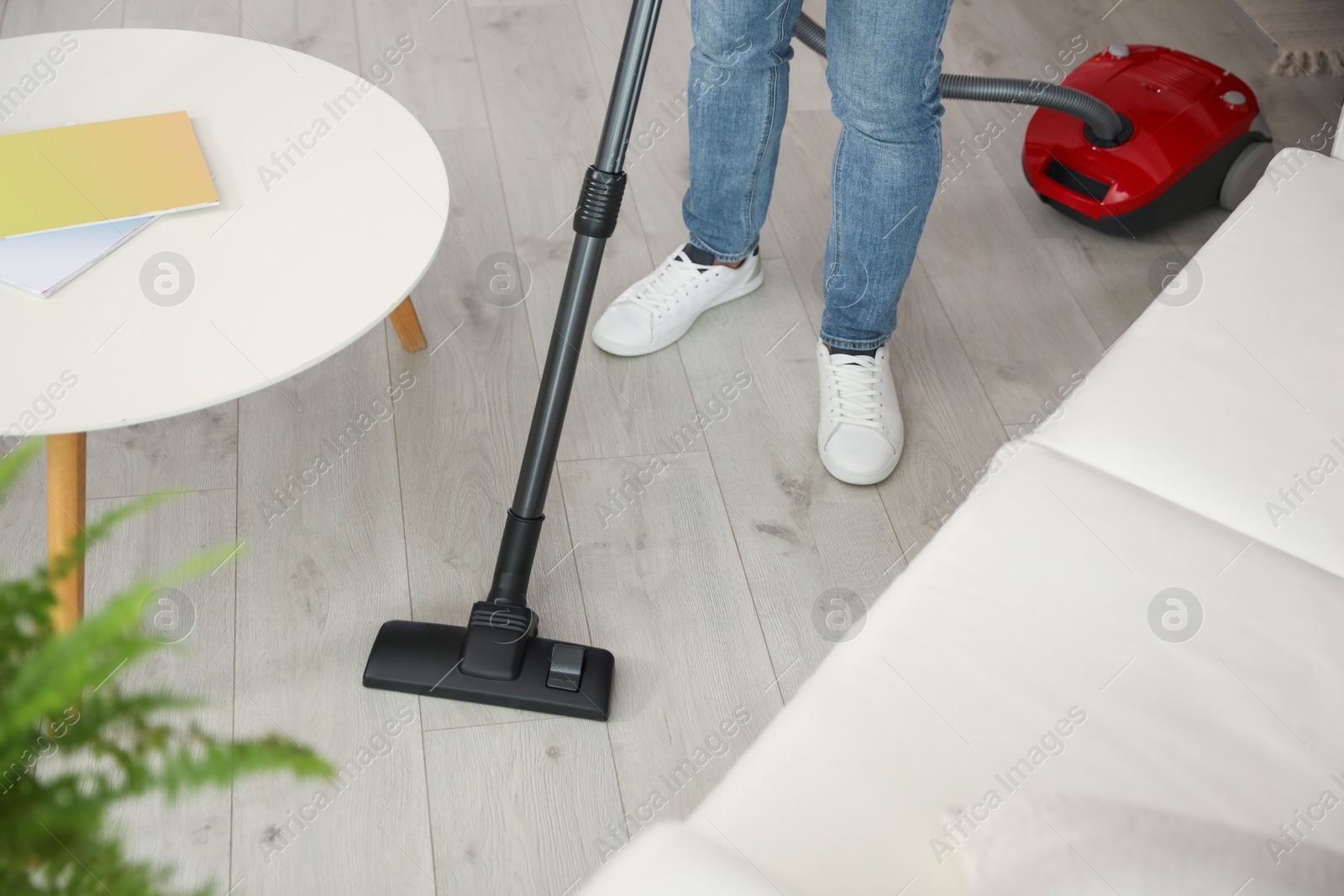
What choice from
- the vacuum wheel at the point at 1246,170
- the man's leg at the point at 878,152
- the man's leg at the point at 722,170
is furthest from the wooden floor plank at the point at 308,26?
the vacuum wheel at the point at 1246,170

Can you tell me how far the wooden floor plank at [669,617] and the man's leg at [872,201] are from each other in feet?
0.70

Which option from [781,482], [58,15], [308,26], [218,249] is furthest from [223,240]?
[58,15]

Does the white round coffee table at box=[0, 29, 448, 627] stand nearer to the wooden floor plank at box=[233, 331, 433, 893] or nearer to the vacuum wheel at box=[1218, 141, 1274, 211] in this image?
the wooden floor plank at box=[233, 331, 433, 893]

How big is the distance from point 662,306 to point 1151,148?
82 centimetres

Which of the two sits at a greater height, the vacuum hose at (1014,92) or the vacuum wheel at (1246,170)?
the vacuum hose at (1014,92)

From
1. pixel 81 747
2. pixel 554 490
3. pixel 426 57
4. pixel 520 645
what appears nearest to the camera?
pixel 81 747

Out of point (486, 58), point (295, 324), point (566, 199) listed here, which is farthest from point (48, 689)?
point (486, 58)

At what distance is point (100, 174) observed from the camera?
109 cm

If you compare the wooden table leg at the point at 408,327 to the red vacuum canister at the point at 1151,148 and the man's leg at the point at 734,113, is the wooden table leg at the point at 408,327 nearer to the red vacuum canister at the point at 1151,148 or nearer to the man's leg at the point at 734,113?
the man's leg at the point at 734,113

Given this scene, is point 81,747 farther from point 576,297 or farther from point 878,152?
point 878,152

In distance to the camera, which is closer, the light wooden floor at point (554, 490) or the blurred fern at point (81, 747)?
the blurred fern at point (81, 747)

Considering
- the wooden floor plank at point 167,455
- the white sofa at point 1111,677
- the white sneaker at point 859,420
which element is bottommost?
the wooden floor plank at point 167,455

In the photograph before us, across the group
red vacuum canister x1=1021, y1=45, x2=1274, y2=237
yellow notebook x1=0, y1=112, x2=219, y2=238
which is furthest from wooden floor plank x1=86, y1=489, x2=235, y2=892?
red vacuum canister x1=1021, y1=45, x2=1274, y2=237

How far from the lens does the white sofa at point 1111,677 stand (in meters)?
0.58
